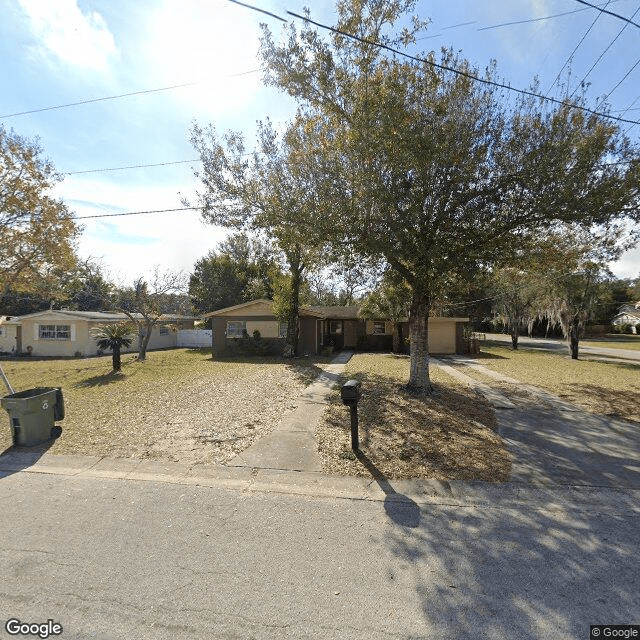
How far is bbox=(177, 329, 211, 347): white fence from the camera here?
3053 centimetres

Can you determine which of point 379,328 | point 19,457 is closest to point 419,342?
point 19,457

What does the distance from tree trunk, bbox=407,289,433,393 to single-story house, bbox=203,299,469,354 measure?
467 inches

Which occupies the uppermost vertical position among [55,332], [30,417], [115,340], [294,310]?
[294,310]

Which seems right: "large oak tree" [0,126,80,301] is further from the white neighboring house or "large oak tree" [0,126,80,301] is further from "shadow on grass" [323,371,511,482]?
the white neighboring house

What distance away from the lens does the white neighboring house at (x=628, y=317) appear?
53.0 m

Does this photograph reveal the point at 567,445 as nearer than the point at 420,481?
No

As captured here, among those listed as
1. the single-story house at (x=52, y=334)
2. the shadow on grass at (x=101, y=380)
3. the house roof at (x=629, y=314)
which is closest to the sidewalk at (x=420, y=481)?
the shadow on grass at (x=101, y=380)

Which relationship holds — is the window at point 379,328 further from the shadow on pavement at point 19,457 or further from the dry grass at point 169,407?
the shadow on pavement at point 19,457

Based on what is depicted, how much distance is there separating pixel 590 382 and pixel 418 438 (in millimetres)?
9797

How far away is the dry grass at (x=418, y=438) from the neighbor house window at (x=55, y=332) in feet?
66.9

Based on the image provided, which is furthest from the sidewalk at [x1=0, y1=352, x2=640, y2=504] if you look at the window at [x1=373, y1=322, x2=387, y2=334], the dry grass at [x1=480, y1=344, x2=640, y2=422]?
the window at [x1=373, y1=322, x2=387, y2=334]

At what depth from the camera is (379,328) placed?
26500 millimetres

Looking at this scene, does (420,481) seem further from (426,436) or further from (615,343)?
(615,343)

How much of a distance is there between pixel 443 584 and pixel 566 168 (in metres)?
7.83
